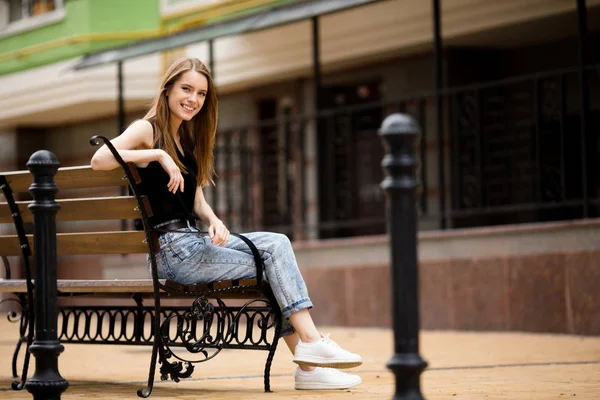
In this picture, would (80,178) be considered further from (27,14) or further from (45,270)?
(27,14)

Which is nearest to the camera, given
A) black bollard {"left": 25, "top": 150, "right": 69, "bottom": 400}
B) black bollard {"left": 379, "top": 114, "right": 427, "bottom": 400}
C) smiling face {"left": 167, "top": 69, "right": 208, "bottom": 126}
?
black bollard {"left": 379, "top": 114, "right": 427, "bottom": 400}

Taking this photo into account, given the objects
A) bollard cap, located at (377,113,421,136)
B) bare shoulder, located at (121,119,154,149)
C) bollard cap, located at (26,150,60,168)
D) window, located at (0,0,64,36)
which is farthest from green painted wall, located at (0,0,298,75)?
bollard cap, located at (377,113,421,136)

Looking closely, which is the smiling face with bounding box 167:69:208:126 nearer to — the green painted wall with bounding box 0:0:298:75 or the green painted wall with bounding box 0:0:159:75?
the green painted wall with bounding box 0:0:298:75

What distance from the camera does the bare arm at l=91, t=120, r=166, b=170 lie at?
17.7ft

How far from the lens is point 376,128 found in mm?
14602

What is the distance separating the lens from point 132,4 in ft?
58.1

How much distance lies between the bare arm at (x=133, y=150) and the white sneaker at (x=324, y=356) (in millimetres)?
1060

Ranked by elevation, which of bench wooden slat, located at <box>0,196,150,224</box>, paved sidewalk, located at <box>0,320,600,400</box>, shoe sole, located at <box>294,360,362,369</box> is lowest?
paved sidewalk, located at <box>0,320,600,400</box>

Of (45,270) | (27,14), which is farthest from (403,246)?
(27,14)

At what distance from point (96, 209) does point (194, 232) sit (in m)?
0.50

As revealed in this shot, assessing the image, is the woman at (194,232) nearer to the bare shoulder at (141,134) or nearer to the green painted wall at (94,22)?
the bare shoulder at (141,134)

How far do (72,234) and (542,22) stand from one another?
25.8 ft

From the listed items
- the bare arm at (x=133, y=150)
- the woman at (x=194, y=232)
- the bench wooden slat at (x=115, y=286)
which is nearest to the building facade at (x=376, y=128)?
the woman at (x=194, y=232)

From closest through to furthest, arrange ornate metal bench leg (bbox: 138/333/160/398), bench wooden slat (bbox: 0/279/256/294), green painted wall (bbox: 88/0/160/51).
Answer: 1. ornate metal bench leg (bbox: 138/333/160/398)
2. bench wooden slat (bbox: 0/279/256/294)
3. green painted wall (bbox: 88/0/160/51)
